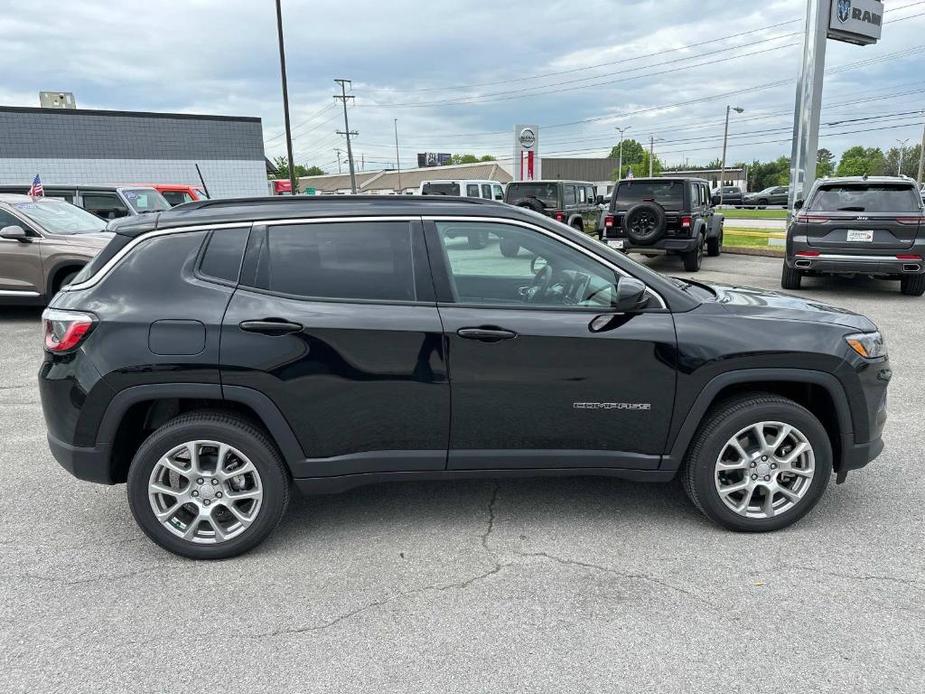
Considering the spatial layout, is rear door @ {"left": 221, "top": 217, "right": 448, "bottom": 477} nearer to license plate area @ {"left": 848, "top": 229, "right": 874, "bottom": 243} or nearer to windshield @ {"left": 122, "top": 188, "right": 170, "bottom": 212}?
license plate area @ {"left": 848, "top": 229, "right": 874, "bottom": 243}

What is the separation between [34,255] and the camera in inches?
344

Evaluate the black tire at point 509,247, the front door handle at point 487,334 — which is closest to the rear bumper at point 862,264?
the black tire at point 509,247

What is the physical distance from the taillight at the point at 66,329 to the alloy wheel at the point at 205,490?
26.5 inches

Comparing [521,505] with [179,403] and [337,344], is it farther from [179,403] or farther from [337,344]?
[179,403]

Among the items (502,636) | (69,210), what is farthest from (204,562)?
(69,210)

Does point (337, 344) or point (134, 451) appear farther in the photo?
point (134, 451)

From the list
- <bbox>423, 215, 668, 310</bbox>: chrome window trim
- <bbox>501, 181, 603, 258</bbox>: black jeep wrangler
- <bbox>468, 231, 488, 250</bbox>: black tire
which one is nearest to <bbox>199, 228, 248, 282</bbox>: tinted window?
<bbox>423, 215, 668, 310</bbox>: chrome window trim

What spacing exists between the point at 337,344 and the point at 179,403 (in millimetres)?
926

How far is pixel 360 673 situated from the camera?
2451 millimetres

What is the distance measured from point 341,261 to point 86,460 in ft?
5.00

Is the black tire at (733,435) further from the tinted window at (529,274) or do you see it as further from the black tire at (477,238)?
the black tire at (477,238)

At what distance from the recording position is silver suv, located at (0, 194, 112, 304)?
28.6 ft

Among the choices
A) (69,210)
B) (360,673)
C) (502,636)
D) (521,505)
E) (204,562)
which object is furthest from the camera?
(69,210)

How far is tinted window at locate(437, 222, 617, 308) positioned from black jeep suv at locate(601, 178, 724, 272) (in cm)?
1010
